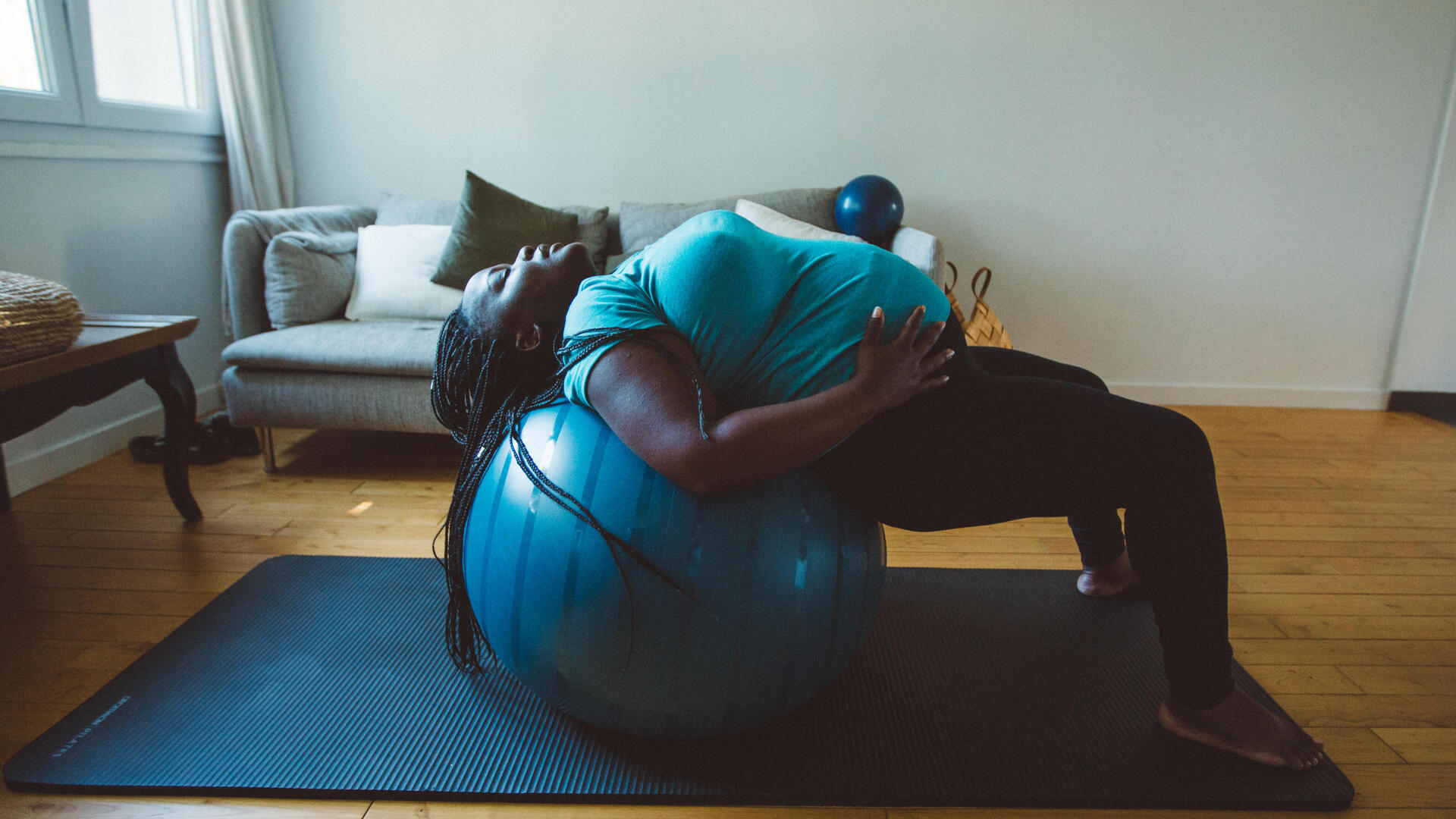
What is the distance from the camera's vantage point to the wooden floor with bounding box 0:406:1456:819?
1.37 m

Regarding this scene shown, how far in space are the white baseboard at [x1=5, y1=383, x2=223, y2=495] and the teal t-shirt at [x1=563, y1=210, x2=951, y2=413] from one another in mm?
2096

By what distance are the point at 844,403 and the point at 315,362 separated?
1941mm

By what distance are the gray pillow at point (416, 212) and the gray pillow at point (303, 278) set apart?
0.30m

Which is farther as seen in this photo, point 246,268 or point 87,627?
point 246,268

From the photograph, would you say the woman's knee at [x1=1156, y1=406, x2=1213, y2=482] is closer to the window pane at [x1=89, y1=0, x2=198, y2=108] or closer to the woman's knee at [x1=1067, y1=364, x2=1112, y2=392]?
the woman's knee at [x1=1067, y1=364, x2=1112, y2=392]

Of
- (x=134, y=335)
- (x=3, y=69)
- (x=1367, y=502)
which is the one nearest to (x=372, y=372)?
(x=134, y=335)

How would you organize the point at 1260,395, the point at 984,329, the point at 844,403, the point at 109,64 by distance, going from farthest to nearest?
the point at 1260,395
the point at 984,329
the point at 109,64
the point at 844,403

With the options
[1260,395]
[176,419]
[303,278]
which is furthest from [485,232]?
[1260,395]

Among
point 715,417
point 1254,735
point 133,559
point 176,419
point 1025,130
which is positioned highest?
point 1025,130

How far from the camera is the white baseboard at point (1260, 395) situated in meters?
3.57

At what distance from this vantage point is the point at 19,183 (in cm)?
243

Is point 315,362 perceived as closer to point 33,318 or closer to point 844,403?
point 33,318

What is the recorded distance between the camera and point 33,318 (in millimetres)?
1733

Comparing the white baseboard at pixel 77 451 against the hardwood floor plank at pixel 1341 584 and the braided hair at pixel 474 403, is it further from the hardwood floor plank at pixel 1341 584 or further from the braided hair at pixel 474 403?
the hardwood floor plank at pixel 1341 584
